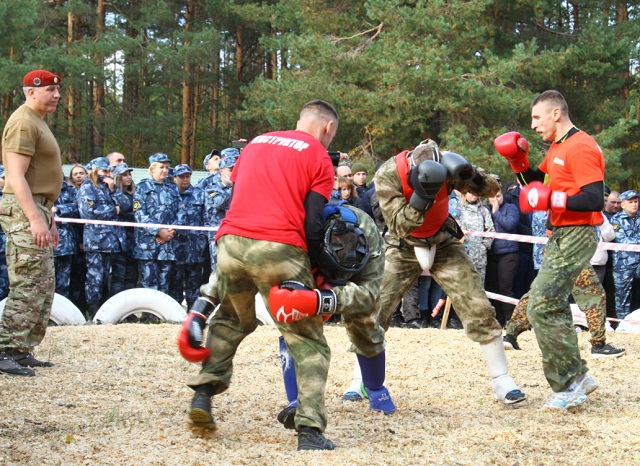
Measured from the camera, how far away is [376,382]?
5.48 meters

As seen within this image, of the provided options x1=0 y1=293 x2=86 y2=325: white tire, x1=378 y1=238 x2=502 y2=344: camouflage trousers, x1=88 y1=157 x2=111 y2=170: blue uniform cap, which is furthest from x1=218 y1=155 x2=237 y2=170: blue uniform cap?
x1=378 y1=238 x2=502 y2=344: camouflage trousers

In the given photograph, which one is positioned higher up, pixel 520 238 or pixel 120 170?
pixel 120 170

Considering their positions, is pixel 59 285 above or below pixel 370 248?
below

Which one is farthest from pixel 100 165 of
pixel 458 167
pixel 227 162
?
pixel 458 167

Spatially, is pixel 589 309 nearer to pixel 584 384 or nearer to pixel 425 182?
pixel 584 384

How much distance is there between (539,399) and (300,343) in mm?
2405

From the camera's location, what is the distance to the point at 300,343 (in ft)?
14.9

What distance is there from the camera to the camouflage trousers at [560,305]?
5574 millimetres

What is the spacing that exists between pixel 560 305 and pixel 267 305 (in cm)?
219

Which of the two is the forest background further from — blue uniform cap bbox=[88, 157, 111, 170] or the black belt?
the black belt

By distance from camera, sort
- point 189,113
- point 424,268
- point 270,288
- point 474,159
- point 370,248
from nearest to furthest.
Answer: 1. point 270,288
2. point 370,248
3. point 424,268
4. point 474,159
5. point 189,113

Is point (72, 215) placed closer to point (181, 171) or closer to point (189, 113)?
point (181, 171)

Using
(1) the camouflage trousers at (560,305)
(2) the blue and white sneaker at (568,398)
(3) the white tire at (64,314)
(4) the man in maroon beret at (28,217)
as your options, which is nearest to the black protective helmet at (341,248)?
(1) the camouflage trousers at (560,305)

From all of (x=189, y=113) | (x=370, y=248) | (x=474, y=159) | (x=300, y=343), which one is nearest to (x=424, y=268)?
(x=370, y=248)
